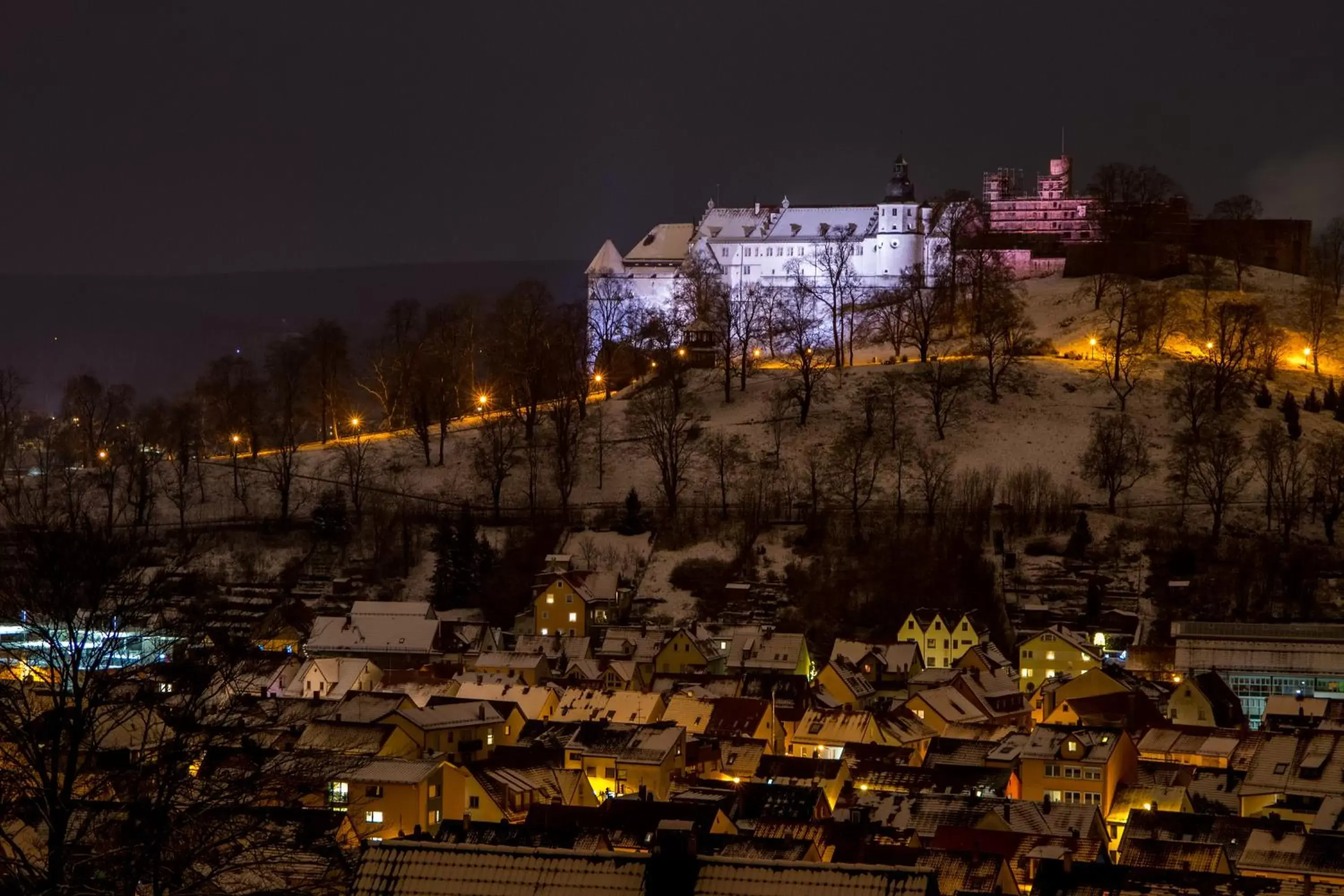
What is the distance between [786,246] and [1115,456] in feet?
133

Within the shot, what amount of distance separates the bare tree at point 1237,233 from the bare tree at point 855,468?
36.5m

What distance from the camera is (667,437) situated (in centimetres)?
8250

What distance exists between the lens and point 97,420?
97.8 meters

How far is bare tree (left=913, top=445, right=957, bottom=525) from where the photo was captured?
239 ft

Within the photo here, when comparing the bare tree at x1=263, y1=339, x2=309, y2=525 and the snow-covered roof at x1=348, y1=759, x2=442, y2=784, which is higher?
the bare tree at x1=263, y1=339, x2=309, y2=525

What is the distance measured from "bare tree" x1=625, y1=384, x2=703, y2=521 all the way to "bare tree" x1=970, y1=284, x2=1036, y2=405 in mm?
14777

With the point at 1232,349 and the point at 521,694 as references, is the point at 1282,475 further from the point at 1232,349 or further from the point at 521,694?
the point at 521,694

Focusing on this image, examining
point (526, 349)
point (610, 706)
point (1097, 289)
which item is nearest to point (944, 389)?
point (1097, 289)

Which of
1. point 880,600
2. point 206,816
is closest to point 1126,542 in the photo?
point 880,600

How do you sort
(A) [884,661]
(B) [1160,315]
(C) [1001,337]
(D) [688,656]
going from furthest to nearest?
(B) [1160,315], (C) [1001,337], (D) [688,656], (A) [884,661]

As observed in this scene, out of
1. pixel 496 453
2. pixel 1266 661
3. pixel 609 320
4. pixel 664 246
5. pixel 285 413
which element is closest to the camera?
pixel 1266 661

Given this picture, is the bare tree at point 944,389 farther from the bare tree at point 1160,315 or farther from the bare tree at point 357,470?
the bare tree at point 357,470

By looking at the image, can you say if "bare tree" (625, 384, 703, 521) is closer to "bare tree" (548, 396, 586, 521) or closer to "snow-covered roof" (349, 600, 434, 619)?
"bare tree" (548, 396, 586, 521)

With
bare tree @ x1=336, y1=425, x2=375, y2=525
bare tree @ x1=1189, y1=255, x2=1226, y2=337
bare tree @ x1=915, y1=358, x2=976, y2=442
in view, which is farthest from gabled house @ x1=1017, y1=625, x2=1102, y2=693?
bare tree @ x1=1189, y1=255, x2=1226, y2=337
